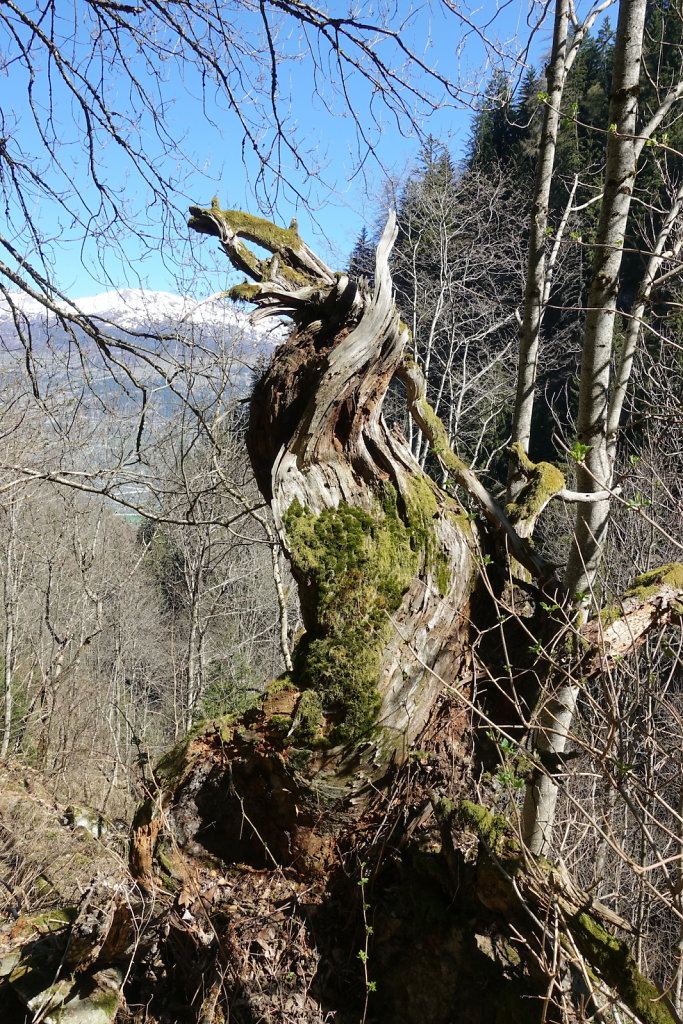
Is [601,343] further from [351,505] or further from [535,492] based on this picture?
[351,505]

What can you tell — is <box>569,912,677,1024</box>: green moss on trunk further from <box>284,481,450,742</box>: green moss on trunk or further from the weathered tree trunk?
<box>284,481,450,742</box>: green moss on trunk

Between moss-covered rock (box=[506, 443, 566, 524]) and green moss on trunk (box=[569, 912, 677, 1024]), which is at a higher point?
moss-covered rock (box=[506, 443, 566, 524])

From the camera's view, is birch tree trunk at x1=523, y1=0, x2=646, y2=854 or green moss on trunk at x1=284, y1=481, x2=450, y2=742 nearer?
green moss on trunk at x1=284, y1=481, x2=450, y2=742

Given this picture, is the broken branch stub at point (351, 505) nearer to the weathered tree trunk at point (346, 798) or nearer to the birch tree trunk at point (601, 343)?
the weathered tree trunk at point (346, 798)

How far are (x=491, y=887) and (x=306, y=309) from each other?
3.07 m

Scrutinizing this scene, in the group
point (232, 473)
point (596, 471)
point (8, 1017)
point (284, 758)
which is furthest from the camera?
point (232, 473)

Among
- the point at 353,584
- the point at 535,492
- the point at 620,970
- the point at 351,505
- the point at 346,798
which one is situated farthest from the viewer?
the point at 535,492

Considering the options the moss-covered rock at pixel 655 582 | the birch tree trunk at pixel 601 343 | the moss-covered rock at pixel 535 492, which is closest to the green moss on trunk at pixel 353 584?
the moss-covered rock at pixel 535 492

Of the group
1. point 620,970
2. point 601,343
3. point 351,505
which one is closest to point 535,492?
point 601,343

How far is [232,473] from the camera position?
1351 centimetres

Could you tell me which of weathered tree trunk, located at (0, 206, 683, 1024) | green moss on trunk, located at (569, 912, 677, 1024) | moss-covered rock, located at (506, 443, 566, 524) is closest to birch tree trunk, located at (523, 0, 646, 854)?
moss-covered rock, located at (506, 443, 566, 524)

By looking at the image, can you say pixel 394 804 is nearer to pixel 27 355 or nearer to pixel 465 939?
pixel 465 939

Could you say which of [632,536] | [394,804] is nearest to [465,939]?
[394,804]

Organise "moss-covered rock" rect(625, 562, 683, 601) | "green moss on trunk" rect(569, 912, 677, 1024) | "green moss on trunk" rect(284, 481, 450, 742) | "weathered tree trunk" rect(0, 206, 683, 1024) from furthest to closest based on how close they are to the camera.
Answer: "moss-covered rock" rect(625, 562, 683, 601) < "green moss on trunk" rect(284, 481, 450, 742) < "weathered tree trunk" rect(0, 206, 683, 1024) < "green moss on trunk" rect(569, 912, 677, 1024)
